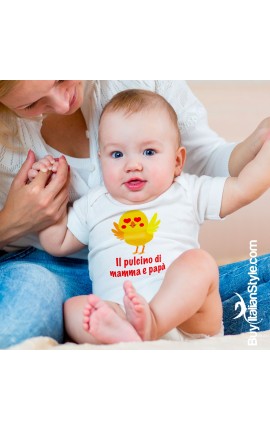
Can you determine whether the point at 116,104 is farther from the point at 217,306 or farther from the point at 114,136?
the point at 217,306

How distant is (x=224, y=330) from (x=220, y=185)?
0.25 m

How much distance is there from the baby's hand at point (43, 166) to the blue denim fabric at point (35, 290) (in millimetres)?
153

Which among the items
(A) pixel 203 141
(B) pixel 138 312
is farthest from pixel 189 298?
(A) pixel 203 141

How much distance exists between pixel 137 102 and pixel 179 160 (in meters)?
0.13

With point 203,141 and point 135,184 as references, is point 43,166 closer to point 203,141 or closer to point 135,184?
point 135,184

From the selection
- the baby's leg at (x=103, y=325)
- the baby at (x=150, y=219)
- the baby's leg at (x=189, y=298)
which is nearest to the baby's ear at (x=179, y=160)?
the baby at (x=150, y=219)

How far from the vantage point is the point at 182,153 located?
1.28 meters

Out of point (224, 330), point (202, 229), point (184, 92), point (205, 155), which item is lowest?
point (224, 330)

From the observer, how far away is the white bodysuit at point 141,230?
1.20 meters

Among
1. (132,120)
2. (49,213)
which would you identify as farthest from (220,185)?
(49,213)

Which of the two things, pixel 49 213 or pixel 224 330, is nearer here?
pixel 224 330

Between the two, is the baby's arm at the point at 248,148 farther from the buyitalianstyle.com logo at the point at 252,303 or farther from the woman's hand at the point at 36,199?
the woman's hand at the point at 36,199

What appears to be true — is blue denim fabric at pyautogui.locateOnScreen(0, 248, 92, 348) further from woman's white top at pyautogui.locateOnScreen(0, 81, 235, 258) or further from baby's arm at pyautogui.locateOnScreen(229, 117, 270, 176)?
baby's arm at pyautogui.locateOnScreen(229, 117, 270, 176)

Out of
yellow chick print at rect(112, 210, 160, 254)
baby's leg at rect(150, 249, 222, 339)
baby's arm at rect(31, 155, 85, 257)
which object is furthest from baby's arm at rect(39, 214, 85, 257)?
baby's leg at rect(150, 249, 222, 339)
